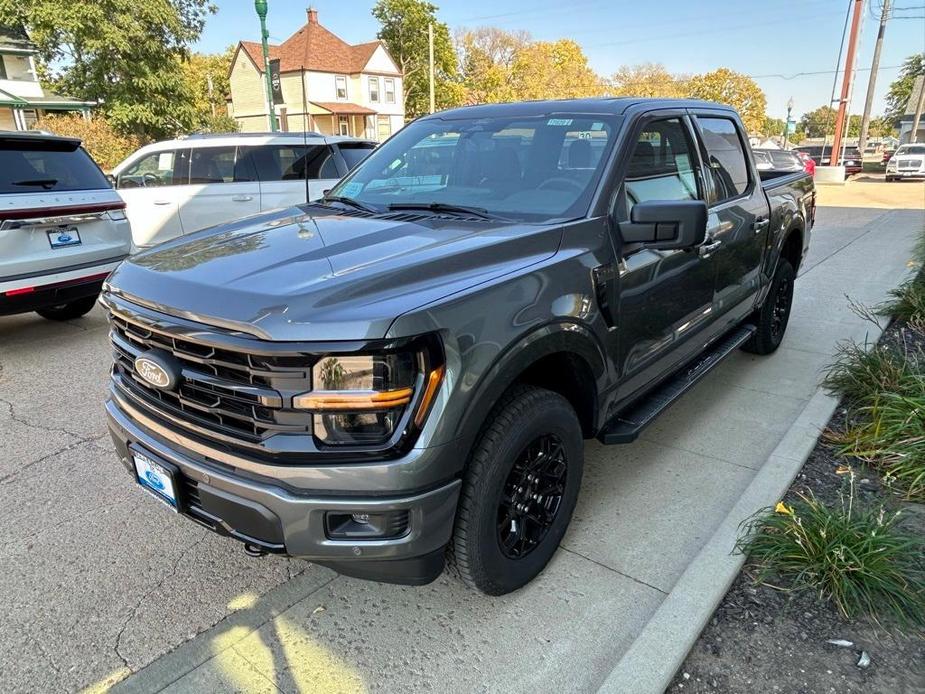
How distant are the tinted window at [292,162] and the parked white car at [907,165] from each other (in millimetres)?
28042

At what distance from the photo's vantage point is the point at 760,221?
4.40 meters

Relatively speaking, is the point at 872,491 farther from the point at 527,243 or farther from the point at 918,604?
the point at 527,243

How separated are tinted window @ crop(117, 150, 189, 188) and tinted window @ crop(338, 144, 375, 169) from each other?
1.90 metres

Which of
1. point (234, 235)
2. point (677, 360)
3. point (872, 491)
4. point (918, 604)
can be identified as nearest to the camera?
point (918, 604)

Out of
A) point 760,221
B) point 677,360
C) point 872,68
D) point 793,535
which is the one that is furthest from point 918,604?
point 872,68

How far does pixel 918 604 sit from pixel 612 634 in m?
1.10

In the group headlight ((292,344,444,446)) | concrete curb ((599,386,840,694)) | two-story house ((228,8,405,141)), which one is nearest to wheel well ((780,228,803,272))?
concrete curb ((599,386,840,694))

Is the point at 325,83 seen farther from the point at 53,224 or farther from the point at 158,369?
the point at 158,369

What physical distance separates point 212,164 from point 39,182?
2.66m

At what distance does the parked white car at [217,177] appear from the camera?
789 cm

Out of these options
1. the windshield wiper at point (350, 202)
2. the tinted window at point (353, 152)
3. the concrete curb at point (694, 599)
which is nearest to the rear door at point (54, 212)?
the tinted window at point (353, 152)

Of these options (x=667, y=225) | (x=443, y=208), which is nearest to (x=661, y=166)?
(x=667, y=225)

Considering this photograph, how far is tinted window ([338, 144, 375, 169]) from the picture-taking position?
8180 millimetres

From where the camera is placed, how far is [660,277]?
3100 millimetres
